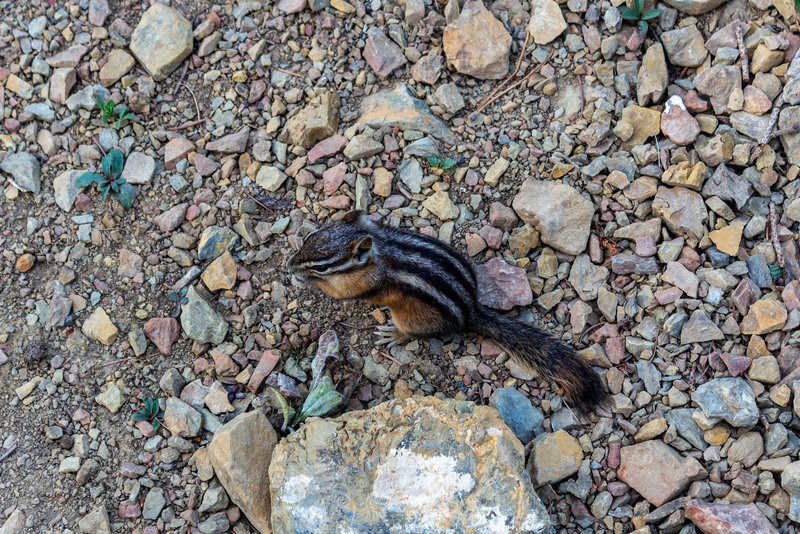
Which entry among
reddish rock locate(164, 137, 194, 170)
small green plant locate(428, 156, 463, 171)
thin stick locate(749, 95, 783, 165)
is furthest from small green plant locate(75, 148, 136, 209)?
thin stick locate(749, 95, 783, 165)

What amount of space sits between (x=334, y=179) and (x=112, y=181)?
66.2 inches

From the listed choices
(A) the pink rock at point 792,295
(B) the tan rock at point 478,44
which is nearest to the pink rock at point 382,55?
(B) the tan rock at point 478,44

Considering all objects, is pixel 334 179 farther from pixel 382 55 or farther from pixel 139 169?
pixel 139 169

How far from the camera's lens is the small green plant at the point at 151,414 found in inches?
175

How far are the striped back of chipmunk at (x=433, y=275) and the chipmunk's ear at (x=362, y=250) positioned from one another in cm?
9

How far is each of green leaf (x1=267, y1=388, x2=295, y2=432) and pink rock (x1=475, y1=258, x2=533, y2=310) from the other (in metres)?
1.47

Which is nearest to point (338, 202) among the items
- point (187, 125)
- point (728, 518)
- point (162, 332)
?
point (187, 125)

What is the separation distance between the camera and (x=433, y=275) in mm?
4445

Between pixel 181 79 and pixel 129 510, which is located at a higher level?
pixel 181 79

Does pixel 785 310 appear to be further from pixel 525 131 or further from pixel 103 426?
pixel 103 426

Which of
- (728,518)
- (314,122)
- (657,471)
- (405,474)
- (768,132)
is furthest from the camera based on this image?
(314,122)

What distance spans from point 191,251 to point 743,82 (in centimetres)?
417

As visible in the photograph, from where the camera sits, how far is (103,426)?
14.7ft

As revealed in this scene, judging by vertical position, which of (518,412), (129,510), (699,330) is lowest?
(129,510)
